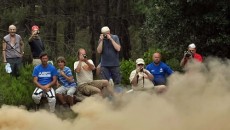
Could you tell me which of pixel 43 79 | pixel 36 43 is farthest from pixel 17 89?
pixel 36 43

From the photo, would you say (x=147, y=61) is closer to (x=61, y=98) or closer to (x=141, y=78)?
(x=141, y=78)

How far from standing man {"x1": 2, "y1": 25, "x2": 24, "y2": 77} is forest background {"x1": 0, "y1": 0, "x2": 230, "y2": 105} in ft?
0.79

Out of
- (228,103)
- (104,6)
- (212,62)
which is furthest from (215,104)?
(104,6)

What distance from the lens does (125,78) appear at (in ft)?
48.2

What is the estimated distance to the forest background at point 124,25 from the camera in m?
15.0

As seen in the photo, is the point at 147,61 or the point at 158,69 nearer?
the point at 158,69

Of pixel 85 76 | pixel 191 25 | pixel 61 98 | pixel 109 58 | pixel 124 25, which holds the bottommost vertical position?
pixel 124 25

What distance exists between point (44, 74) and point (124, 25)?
52.5 ft

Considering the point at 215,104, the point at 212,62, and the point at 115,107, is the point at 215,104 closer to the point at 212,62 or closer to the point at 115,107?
the point at 212,62

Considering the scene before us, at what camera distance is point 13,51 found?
41.5 feet

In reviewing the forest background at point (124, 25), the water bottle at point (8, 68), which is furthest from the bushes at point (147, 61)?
the water bottle at point (8, 68)

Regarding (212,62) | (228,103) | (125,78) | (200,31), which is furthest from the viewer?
(200,31)

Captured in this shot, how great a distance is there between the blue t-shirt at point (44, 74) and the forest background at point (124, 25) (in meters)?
0.54

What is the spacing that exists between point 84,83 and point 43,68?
37.9 inches
